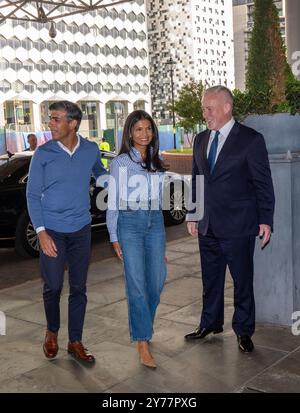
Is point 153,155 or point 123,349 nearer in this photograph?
point 153,155

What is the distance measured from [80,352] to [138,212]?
1.19 m

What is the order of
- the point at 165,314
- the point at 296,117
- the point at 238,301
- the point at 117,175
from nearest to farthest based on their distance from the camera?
the point at 117,175, the point at 238,301, the point at 296,117, the point at 165,314

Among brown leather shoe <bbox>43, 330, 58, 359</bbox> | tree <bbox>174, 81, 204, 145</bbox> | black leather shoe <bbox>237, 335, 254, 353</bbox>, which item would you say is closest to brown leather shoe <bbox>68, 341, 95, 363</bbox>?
brown leather shoe <bbox>43, 330, 58, 359</bbox>

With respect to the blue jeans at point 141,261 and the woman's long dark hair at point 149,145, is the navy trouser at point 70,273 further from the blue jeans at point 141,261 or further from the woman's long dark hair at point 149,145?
the woman's long dark hair at point 149,145

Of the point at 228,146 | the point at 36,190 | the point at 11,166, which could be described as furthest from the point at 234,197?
the point at 11,166

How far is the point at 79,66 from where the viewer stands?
9406 centimetres

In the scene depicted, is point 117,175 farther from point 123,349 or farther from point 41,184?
point 123,349

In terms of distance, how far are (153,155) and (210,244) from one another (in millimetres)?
896

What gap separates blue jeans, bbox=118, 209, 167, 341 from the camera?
3781 millimetres

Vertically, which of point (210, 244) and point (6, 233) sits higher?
point (210, 244)

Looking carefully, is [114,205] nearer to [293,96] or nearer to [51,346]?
[51,346]

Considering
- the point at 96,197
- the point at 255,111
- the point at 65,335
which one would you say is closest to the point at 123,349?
the point at 65,335

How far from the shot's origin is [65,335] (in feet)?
15.4

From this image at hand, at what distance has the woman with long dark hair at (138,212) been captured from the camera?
377 cm
